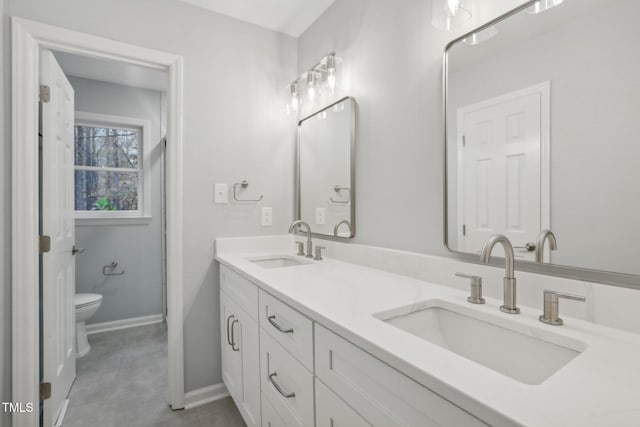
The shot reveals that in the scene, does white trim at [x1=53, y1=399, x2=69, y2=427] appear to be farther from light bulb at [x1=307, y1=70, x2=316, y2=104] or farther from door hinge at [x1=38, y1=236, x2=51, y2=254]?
light bulb at [x1=307, y1=70, x2=316, y2=104]

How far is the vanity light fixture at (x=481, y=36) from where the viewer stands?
3.45 feet

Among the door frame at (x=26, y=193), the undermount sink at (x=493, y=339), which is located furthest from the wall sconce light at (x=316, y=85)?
the undermount sink at (x=493, y=339)

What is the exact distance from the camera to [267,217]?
216cm

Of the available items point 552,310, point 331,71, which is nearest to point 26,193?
point 331,71

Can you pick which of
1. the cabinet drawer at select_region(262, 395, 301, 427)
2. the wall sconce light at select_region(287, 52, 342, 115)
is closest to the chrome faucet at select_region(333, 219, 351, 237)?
the wall sconce light at select_region(287, 52, 342, 115)

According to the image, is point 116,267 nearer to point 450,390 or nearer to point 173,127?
point 173,127

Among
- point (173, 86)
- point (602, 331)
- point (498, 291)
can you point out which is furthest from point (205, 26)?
point (602, 331)

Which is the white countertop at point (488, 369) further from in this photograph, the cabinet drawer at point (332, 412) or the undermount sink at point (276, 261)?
the undermount sink at point (276, 261)

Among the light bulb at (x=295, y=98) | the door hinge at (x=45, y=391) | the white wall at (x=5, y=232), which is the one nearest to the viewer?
the white wall at (x=5, y=232)

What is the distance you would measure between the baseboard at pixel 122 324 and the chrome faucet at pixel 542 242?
342 centimetres

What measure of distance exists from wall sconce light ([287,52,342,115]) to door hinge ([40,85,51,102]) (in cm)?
129

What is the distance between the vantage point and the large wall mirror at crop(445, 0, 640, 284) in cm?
77

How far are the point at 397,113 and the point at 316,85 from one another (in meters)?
0.69

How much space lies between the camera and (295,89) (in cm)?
208
